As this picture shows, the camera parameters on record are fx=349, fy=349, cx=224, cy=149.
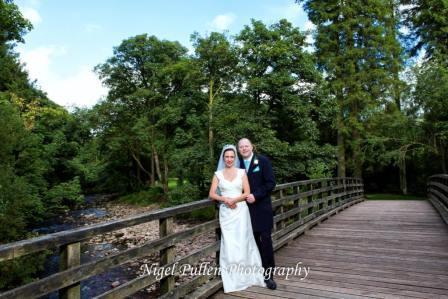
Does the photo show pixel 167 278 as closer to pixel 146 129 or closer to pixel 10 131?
pixel 10 131

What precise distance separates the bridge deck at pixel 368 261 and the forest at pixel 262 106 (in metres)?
4.36

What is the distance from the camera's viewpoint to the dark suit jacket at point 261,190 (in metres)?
3.92

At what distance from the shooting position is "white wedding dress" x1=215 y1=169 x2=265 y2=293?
3.81m

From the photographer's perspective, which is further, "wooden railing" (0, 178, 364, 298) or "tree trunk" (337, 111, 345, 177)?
"tree trunk" (337, 111, 345, 177)

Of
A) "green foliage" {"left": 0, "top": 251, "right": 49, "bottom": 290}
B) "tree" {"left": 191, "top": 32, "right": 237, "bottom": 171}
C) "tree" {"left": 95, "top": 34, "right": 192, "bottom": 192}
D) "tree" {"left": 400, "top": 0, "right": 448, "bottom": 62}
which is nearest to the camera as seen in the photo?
"green foliage" {"left": 0, "top": 251, "right": 49, "bottom": 290}

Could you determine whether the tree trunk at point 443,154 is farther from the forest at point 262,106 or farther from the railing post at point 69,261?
the railing post at point 69,261

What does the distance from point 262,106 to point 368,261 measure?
11075 mm

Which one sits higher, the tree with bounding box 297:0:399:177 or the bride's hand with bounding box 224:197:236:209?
the tree with bounding box 297:0:399:177

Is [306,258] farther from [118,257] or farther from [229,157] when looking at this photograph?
[118,257]

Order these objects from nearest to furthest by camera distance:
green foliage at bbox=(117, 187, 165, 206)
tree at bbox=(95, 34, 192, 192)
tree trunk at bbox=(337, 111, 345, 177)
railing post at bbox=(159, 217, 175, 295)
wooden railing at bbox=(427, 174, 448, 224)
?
railing post at bbox=(159, 217, 175, 295) < wooden railing at bbox=(427, 174, 448, 224) < tree trunk at bbox=(337, 111, 345, 177) < tree at bbox=(95, 34, 192, 192) < green foliage at bbox=(117, 187, 165, 206)

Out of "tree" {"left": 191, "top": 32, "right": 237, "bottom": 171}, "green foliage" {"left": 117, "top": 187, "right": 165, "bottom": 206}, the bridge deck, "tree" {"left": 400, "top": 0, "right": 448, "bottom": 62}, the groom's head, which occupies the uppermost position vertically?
"tree" {"left": 400, "top": 0, "right": 448, "bottom": 62}

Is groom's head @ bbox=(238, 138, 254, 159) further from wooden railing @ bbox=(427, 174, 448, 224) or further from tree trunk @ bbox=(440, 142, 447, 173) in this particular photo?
tree trunk @ bbox=(440, 142, 447, 173)

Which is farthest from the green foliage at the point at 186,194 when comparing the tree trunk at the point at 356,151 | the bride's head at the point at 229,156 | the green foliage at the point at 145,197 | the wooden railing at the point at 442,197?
the bride's head at the point at 229,156

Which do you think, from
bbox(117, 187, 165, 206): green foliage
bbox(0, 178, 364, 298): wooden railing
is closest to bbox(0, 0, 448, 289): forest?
bbox(117, 187, 165, 206): green foliage
